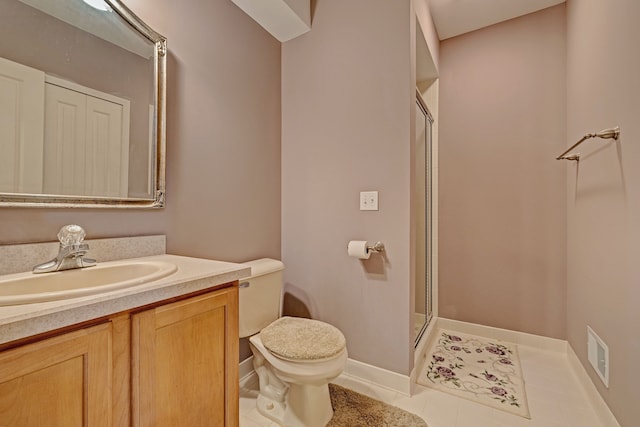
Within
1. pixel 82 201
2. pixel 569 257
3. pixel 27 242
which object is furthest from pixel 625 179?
pixel 27 242

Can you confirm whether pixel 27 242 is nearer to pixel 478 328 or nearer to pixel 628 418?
pixel 628 418

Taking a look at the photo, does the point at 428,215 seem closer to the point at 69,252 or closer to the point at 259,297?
the point at 259,297

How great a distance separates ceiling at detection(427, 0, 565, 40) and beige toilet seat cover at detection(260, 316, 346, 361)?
2375 millimetres

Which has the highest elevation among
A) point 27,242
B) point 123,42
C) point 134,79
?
point 123,42

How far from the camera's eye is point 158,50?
1312 mm

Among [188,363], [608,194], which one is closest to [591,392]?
[608,194]

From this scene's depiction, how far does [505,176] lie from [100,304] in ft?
8.61

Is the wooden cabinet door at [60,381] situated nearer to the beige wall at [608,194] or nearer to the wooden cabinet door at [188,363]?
the wooden cabinet door at [188,363]

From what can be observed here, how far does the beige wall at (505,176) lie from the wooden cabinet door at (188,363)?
210 cm

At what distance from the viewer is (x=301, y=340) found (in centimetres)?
137

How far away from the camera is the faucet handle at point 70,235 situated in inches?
37.6

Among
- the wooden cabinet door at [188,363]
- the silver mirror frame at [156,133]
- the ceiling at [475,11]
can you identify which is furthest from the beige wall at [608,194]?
the silver mirror frame at [156,133]

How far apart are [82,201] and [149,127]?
0.43 meters

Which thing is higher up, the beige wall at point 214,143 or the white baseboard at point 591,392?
the beige wall at point 214,143
